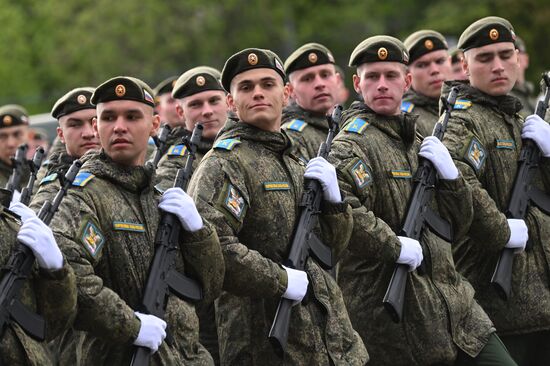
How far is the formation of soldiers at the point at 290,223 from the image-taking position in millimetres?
6707

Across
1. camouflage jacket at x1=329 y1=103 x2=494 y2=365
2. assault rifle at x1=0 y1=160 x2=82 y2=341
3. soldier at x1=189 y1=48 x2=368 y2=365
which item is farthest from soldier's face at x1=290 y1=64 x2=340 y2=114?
assault rifle at x1=0 y1=160 x2=82 y2=341

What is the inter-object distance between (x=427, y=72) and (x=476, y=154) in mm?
2682

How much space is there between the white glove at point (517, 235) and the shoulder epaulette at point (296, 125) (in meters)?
2.08

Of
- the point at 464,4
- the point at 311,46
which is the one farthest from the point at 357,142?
the point at 464,4

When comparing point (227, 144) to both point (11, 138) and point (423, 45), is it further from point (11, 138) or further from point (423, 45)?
point (11, 138)

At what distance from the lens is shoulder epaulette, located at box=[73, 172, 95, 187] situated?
6.88 m

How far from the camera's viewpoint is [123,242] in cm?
682

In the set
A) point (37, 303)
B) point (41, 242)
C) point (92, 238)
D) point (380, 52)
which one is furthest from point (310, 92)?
point (41, 242)

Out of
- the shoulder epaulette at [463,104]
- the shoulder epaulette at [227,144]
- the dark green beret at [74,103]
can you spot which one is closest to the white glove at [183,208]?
the shoulder epaulette at [227,144]

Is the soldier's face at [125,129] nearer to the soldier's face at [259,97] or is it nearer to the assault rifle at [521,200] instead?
the soldier's face at [259,97]

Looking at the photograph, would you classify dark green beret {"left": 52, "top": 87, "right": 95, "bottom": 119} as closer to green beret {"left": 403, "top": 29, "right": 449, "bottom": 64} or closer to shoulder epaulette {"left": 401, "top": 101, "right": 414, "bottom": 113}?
shoulder epaulette {"left": 401, "top": 101, "right": 414, "bottom": 113}

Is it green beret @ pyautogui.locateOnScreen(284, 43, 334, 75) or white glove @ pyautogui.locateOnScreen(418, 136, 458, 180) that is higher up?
green beret @ pyautogui.locateOnScreen(284, 43, 334, 75)

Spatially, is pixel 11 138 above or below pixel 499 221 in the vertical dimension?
above

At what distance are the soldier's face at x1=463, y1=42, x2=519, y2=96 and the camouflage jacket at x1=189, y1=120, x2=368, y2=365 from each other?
2.21 m
